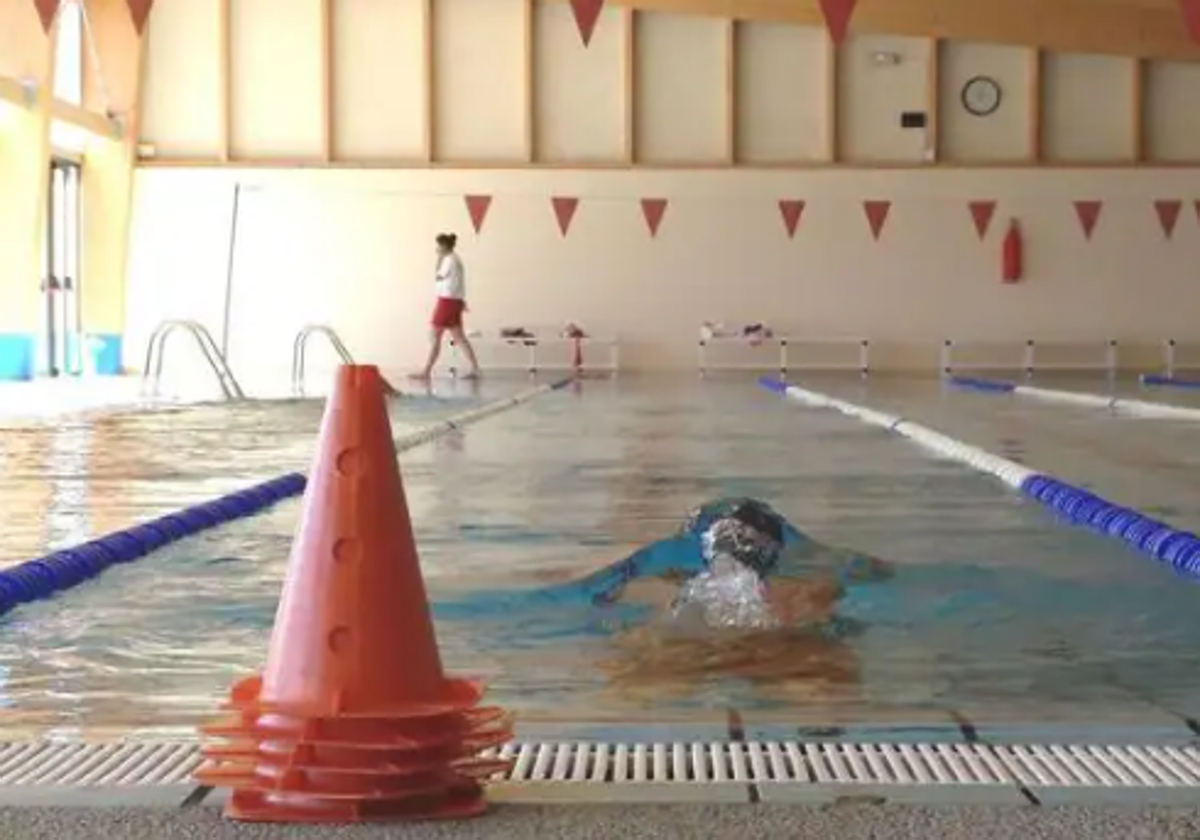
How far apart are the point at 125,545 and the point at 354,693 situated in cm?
309

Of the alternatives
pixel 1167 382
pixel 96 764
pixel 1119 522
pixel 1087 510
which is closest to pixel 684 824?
pixel 96 764

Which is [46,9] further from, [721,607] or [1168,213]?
[1168,213]

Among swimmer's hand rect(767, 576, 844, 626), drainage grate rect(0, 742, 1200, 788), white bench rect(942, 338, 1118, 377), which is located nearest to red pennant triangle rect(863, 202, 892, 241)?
white bench rect(942, 338, 1118, 377)

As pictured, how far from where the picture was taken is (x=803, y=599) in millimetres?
4414

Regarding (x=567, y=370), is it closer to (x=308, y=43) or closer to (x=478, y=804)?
(x=308, y=43)

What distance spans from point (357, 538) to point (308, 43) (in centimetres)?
2301

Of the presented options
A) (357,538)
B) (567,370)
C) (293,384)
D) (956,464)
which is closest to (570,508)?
(956,464)

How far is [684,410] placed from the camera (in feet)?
46.0

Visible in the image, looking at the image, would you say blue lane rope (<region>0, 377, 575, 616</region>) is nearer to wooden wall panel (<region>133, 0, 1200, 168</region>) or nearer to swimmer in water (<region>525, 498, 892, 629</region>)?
swimmer in water (<region>525, 498, 892, 629</region>)

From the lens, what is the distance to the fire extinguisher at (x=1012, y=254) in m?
24.5

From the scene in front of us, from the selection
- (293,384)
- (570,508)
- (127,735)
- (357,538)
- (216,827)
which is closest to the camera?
(216,827)

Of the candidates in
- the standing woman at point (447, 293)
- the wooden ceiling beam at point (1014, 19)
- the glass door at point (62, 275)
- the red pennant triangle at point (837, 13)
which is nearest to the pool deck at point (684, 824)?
the red pennant triangle at point (837, 13)

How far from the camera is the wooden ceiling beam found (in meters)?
23.6

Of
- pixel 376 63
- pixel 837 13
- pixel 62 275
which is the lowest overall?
pixel 62 275
